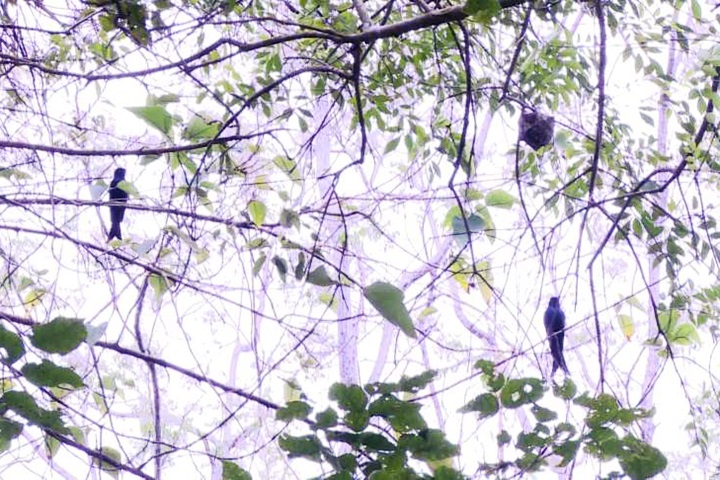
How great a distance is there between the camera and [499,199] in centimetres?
114

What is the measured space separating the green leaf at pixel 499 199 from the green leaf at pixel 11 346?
24.6 inches

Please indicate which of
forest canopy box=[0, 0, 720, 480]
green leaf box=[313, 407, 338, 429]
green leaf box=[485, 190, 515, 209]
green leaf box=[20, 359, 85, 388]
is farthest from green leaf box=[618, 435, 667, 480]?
green leaf box=[20, 359, 85, 388]

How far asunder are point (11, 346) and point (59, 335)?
4 centimetres

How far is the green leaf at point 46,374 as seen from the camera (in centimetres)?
74

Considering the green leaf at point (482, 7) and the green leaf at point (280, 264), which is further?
the green leaf at point (280, 264)

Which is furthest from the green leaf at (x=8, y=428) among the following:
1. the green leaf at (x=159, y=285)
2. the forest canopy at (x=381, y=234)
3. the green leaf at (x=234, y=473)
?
A: the green leaf at (x=159, y=285)

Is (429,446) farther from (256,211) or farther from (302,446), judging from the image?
(256,211)

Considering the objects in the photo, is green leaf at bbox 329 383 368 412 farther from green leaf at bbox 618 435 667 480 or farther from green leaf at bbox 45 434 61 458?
green leaf at bbox 45 434 61 458

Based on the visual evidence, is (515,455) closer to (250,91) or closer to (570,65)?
(570,65)

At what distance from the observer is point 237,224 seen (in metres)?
1.41

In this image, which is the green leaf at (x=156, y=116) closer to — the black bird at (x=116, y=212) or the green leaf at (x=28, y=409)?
the black bird at (x=116, y=212)

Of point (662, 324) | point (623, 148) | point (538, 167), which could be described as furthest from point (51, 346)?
point (623, 148)

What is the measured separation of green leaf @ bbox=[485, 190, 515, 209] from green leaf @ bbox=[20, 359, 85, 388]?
60cm

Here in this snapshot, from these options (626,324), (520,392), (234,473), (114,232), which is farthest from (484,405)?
(114,232)
